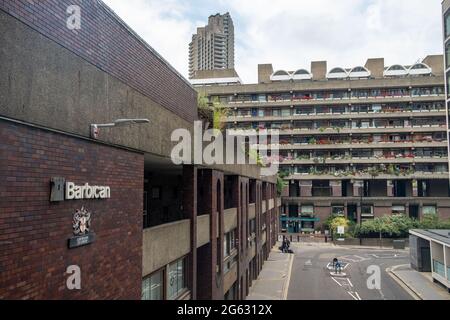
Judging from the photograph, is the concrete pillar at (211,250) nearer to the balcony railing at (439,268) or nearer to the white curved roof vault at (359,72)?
the balcony railing at (439,268)

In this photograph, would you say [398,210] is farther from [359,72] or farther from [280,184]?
[359,72]

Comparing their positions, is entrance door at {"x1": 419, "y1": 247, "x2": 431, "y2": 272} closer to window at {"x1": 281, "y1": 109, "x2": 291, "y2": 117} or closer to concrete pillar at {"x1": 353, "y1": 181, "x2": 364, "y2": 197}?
concrete pillar at {"x1": 353, "y1": 181, "x2": 364, "y2": 197}

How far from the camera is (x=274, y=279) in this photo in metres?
34.4

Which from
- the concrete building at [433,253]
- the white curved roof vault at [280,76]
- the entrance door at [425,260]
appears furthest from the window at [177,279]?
the white curved roof vault at [280,76]

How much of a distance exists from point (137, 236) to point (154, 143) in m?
2.76

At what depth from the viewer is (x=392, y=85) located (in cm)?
6925

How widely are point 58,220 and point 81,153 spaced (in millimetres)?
1439

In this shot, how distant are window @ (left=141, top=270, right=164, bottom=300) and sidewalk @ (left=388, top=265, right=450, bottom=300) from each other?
21615 mm

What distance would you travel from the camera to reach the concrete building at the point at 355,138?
224 feet

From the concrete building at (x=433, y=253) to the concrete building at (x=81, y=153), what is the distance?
931 inches

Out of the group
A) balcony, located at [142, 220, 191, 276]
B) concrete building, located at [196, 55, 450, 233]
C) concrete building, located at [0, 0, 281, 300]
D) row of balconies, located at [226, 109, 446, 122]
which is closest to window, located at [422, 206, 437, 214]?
concrete building, located at [196, 55, 450, 233]

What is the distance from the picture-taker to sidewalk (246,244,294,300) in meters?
28.8
